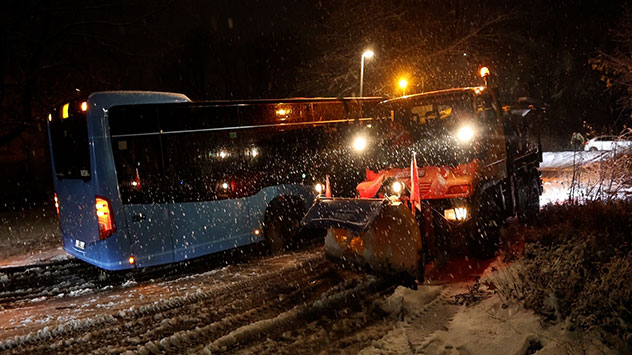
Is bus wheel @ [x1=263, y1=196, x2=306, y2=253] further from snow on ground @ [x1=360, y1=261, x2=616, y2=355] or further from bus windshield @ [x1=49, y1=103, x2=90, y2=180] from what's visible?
snow on ground @ [x1=360, y1=261, x2=616, y2=355]

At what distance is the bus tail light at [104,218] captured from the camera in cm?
729

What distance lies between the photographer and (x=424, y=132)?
7.89 metres

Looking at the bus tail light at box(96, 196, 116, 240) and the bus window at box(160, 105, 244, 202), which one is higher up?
the bus window at box(160, 105, 244, 202)

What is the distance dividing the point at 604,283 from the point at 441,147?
3.65m

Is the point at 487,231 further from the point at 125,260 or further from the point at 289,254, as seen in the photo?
the point at 125,260

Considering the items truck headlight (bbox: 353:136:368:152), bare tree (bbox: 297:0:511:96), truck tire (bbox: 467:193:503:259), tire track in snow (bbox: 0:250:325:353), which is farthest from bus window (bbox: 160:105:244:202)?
bare tree (bbox: 297:0:511:96)

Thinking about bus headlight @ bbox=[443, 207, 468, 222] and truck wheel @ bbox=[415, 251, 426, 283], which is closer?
truck wheel @ bbox=[415, 251, 426, 283]

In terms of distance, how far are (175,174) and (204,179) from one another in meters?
0.57

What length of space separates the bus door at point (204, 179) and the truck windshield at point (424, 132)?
2.74 m

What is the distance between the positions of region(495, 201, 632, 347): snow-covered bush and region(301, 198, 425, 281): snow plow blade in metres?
1.28

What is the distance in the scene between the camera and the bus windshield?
7501 millimetres

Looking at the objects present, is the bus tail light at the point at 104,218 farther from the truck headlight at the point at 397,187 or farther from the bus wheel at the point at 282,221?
the truck headlight at the point at 397,187

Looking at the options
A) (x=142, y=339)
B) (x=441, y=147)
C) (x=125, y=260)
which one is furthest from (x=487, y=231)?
(x=125, y=260)

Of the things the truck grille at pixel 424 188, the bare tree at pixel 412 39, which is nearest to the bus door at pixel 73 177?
the truck grille at pixel 424 188
